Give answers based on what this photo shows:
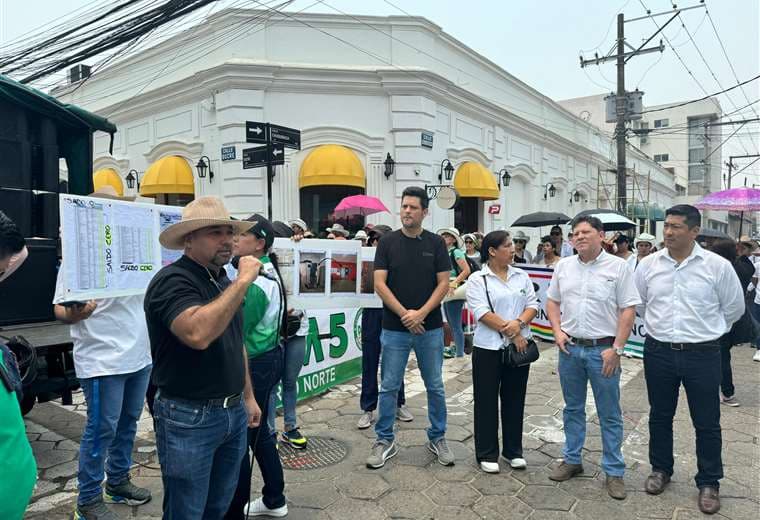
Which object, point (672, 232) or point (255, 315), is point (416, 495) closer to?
point (255, 315)

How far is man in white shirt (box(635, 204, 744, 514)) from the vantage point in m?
3.24

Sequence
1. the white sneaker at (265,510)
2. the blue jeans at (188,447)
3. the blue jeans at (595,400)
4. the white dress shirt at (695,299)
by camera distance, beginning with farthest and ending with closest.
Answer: the blue jeans at (595,400) → the white dress shirt at (695,299) → the white sneaker at (265,510) → the blue jeans at (188,447)

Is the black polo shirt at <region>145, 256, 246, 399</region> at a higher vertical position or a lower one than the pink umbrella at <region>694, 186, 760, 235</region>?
lower

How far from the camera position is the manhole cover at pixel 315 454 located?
3859 millimetres

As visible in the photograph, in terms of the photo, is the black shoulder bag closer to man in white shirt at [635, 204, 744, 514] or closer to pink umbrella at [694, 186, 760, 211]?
man in white shirt at [635, 204, 744, 514]

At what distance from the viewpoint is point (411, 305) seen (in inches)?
148

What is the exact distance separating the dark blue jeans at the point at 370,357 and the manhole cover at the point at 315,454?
0.53 meters

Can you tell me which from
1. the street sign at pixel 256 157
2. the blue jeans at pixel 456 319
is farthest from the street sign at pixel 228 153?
the blue jeans at pixel 456 319

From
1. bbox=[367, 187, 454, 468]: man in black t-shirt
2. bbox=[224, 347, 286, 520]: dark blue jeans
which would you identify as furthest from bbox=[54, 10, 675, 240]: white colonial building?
bbox=[224, 347, 286, 520]: dark blue jeans

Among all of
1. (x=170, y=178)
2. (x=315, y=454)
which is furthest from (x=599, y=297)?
(x=170, y=178)

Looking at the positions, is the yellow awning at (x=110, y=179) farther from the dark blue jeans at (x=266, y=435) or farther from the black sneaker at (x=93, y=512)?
the dark blue jeans at (x=266, y=435)

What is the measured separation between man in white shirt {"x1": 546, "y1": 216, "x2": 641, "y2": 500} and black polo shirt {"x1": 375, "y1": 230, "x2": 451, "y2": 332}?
95 centimetres

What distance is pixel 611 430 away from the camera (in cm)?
340

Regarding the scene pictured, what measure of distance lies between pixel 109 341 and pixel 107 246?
1.92 feet
